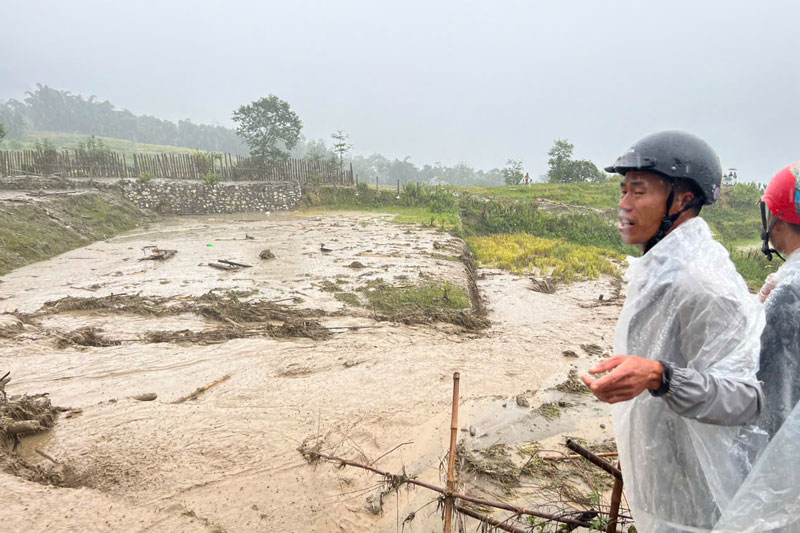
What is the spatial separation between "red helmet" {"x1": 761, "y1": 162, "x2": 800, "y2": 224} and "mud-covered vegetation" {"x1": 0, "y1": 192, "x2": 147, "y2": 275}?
1153cm

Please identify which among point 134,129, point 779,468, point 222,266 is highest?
point 134,129

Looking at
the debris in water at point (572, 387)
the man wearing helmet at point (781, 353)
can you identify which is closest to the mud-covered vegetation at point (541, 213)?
the debris in water at point (572, 387)

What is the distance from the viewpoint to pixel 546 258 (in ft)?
41.5

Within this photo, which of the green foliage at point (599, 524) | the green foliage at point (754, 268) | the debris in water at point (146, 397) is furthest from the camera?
the green foliage at point (754, 268)

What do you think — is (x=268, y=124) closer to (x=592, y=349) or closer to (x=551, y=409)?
(x=592, y=349)

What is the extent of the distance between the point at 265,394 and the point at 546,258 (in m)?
10.4

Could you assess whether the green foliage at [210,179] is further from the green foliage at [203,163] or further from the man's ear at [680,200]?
the man's ear at [680,200]

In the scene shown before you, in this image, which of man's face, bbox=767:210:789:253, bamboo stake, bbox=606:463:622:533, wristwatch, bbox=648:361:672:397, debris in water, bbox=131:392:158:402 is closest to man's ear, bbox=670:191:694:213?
man's face, bbox=767:210:789:253

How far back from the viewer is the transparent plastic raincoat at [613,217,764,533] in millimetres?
1095

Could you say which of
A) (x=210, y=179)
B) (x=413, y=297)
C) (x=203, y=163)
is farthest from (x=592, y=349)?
(x=203, y=163)

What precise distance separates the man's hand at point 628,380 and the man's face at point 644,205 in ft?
1.75

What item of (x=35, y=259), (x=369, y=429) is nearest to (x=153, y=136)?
(x=35, y=259)

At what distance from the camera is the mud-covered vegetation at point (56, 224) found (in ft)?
31.0

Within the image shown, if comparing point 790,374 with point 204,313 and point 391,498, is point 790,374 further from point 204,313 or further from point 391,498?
point 204,313
